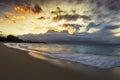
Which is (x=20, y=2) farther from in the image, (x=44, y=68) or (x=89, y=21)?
(x=44, y=68)

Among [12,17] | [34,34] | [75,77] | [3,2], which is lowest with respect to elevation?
[75,77]

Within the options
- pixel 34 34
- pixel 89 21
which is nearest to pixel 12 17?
pixel 34 34

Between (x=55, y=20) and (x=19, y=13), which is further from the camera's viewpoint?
(x=19, y=13)

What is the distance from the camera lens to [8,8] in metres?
9.52

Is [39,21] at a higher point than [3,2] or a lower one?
lower

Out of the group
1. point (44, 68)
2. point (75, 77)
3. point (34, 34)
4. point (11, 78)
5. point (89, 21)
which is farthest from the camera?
point (34, 34)

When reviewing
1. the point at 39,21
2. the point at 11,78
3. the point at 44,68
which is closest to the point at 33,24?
the point at 39,21

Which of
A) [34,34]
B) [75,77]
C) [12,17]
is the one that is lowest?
[75,77]

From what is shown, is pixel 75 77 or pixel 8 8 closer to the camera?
pixel 75 77

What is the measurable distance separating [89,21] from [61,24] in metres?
1.22

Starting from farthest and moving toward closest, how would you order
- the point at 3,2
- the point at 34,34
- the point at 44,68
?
1. the point at 34,34
2. the point at 3,2
3. the point at 44,68

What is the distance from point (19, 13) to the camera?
9.65 meters

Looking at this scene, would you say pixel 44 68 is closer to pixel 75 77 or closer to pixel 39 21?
pixel 75 77

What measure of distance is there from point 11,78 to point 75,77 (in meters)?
1.02
